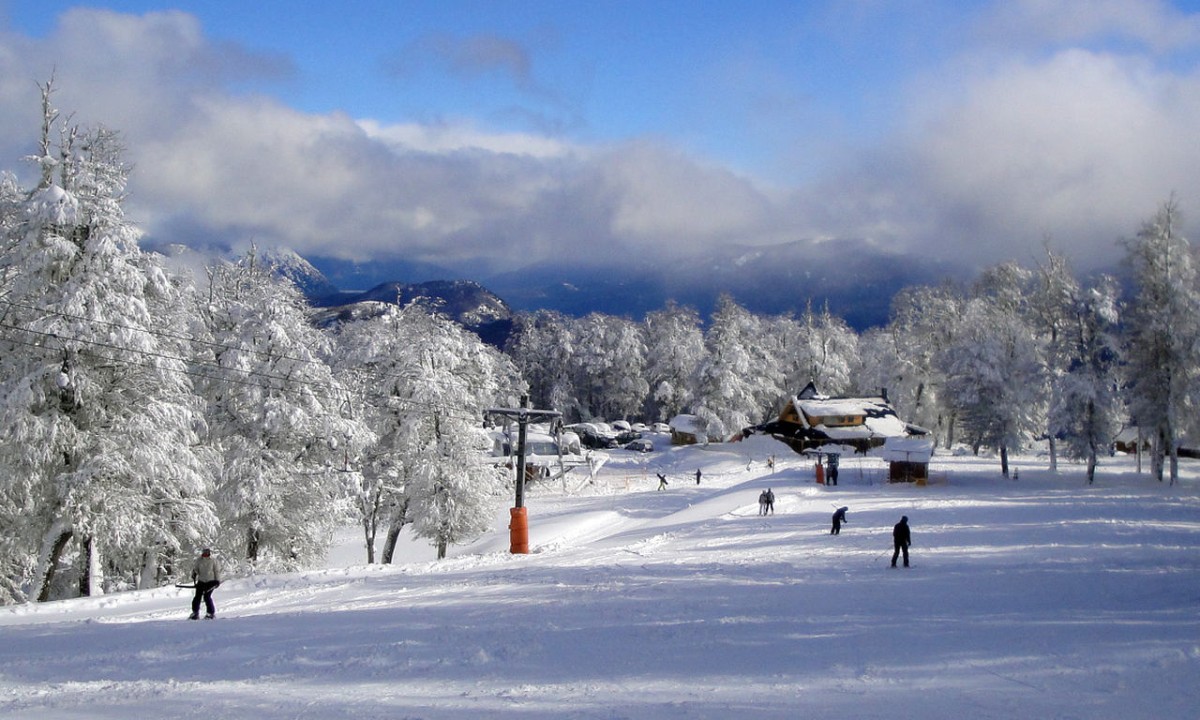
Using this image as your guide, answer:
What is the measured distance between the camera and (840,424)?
69.8 metres

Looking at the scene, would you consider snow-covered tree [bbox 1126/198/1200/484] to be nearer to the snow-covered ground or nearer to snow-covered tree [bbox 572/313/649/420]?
the snow-covered ground

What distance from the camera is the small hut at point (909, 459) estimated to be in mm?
44688

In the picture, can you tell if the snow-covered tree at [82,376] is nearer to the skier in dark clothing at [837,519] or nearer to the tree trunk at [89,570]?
the tree trunk at [89,570]

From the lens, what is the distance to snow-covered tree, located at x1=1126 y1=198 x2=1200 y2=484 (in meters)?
37.6

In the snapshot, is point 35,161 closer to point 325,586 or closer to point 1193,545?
point 325,586

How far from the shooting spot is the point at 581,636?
43.1 ft

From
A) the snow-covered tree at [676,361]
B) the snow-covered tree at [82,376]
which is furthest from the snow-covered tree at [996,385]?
the snow-covered tree at [82,376]

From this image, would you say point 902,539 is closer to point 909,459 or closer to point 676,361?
point 909,459

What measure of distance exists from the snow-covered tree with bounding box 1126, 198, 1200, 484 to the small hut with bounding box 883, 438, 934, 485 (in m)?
10.5

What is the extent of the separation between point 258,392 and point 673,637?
18.6 meters

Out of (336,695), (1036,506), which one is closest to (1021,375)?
(1036,506)

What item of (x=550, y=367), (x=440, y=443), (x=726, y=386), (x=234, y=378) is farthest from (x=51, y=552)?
(x=550, y=367)

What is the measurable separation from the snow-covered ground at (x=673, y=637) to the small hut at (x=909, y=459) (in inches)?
724

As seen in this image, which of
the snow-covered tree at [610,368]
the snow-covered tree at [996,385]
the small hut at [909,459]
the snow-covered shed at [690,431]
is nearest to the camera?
the small hut at [909,459]
